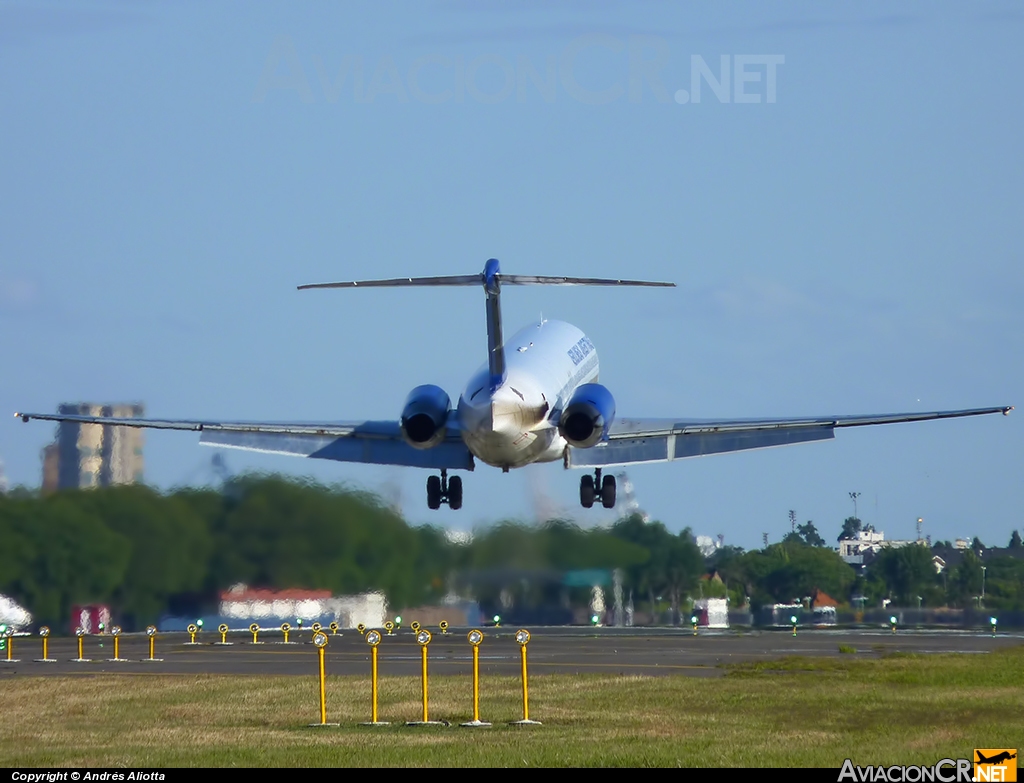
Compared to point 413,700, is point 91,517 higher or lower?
higher

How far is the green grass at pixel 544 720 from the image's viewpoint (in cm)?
2327

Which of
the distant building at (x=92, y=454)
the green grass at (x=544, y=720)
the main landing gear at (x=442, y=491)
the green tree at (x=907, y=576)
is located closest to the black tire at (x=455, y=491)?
the main landing gear at (x=442, y=491)

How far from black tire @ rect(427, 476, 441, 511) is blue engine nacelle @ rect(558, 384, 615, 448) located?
6.46m

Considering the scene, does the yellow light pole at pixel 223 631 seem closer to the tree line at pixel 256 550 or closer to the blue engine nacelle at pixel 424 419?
the tree line at pixel 256 550

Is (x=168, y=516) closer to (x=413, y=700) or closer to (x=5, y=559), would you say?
(x=5, y=559)

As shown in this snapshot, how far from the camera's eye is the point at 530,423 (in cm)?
3603

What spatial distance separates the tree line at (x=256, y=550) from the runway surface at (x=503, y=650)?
5.66ft

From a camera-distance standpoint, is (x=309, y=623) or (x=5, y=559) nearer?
(x=5, y=559)

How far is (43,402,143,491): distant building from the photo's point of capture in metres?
56.6

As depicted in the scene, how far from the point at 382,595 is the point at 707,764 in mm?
32879

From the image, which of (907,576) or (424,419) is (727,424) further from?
(907,576)

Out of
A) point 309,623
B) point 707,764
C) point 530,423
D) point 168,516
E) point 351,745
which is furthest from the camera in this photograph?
point 309,623

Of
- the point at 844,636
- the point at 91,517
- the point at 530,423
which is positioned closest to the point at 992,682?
the point at 530,423

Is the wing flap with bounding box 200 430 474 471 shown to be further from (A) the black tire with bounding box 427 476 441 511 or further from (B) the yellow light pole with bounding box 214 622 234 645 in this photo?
(B) the yellow light pole with bounding box 214 622 234 645
